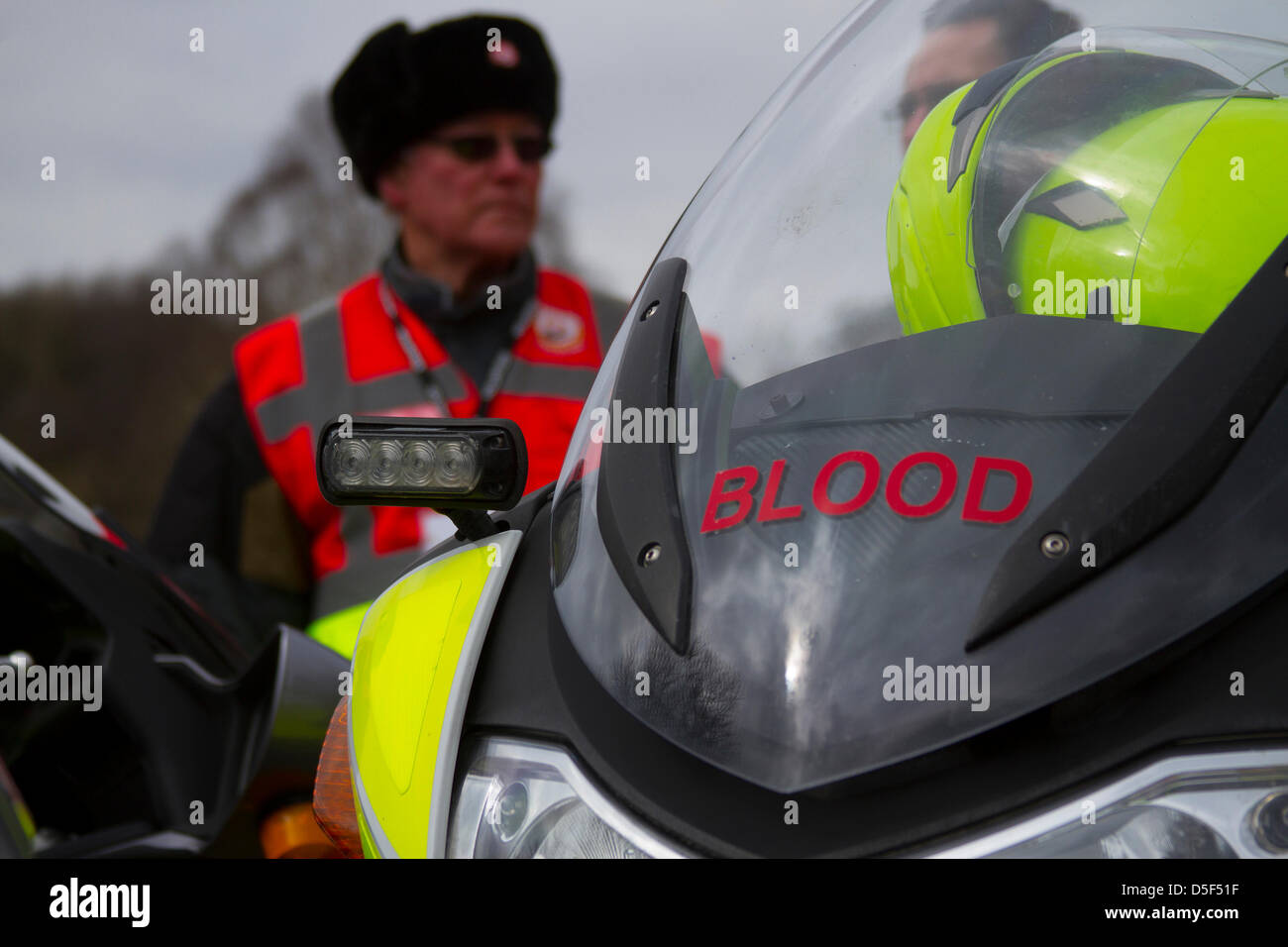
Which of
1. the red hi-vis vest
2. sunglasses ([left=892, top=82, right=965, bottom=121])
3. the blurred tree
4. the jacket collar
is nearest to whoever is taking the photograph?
sunglasses ([left=892, top=82, right=965, bottom=121])

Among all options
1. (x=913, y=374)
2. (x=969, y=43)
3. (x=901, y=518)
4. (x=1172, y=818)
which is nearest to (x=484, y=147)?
(x=969, y=43)

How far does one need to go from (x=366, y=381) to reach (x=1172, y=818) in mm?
3339

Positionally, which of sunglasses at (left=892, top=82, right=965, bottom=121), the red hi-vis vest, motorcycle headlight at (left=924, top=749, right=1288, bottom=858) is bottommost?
motorcycle headlight at (left=924, top=749, right=1288, bottom=858)

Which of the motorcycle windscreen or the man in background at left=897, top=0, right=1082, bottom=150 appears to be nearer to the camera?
the motorcycle windscreen

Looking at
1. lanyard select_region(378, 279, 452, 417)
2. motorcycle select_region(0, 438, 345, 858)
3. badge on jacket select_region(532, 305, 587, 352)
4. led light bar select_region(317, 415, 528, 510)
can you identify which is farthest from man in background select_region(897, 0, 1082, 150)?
badge on jacket select_region(532, 305, 587, 352)

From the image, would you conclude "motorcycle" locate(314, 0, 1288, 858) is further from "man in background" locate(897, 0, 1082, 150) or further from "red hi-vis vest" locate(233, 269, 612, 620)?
"red hi-vis vest" locate(233, 269, 612, 620)

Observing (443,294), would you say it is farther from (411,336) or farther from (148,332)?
(148,332)

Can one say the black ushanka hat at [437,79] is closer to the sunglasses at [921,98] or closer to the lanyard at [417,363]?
the lanyard at [417,363]

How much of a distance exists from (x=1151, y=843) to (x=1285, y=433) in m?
0.36

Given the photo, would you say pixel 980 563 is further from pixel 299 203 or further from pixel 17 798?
pixel 299 203

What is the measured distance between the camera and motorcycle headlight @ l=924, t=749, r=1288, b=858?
0.95 meters

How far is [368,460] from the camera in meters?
1.27

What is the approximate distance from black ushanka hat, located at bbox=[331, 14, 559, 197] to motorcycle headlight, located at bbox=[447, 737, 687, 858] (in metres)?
3.45
